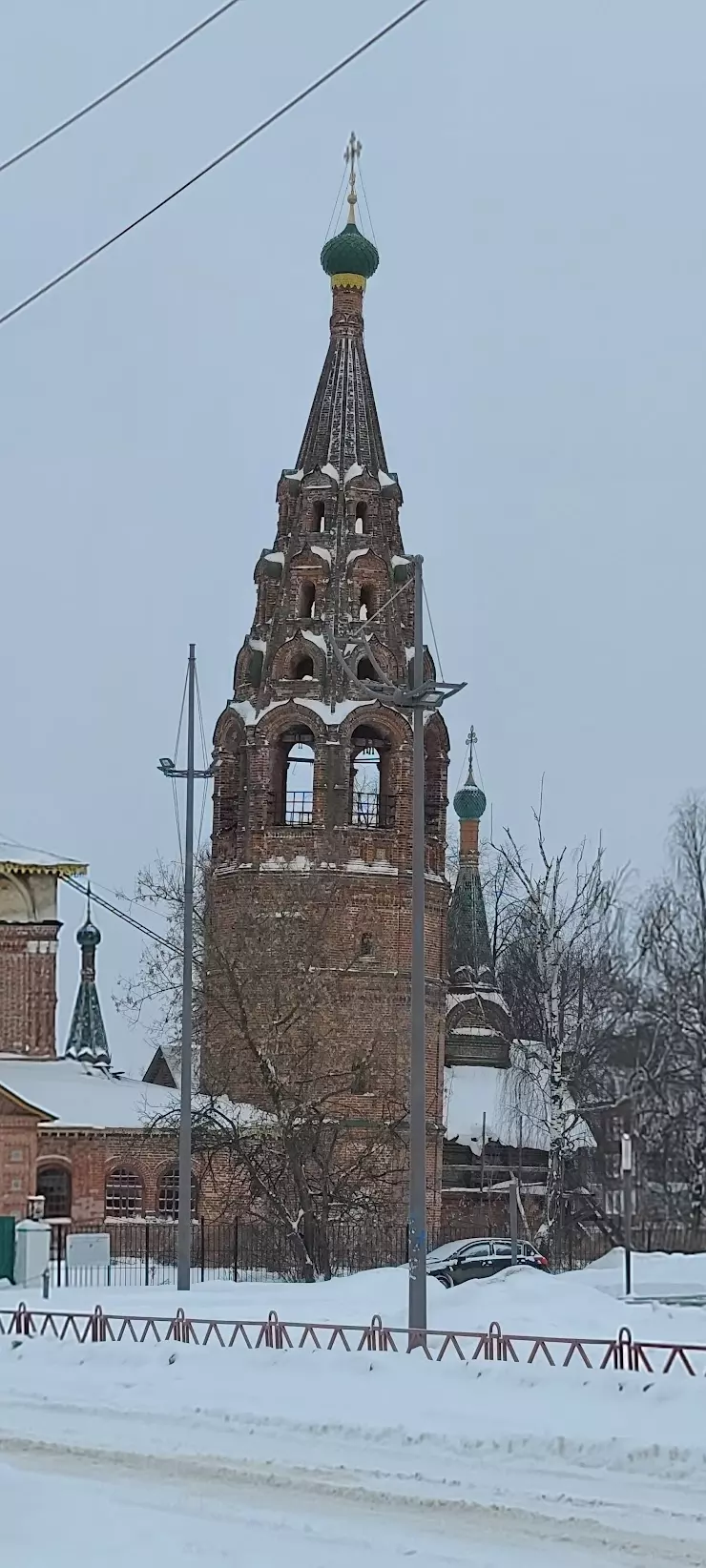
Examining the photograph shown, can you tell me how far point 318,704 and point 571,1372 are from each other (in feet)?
101

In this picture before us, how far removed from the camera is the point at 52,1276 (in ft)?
110

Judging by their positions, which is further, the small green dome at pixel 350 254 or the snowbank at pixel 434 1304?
the small green dome at pixel 350 254

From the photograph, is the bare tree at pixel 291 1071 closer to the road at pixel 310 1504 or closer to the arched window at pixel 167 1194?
the arched window at pixel 167 1194

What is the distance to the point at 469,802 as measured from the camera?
70.6 meters

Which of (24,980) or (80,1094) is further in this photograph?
(24,980)

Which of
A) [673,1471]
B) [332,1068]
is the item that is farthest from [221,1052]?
[673,1471]

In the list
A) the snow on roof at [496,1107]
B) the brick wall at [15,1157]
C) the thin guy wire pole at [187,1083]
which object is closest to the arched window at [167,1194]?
the brick wall at [15,1157]

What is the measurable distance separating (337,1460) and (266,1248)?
25657 mm

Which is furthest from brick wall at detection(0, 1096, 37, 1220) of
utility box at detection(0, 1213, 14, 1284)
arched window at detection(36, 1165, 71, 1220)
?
utility box at detection(0, 1213, 14, 1284)

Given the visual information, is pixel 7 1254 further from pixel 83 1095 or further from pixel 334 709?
pixel 334 709

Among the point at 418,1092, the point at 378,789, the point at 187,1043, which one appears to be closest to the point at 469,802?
the point at 378,789

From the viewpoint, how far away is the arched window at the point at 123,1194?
141ft

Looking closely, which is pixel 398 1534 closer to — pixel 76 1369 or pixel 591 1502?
pixel 591 1502

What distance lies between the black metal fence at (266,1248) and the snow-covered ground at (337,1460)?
53.4 feet
